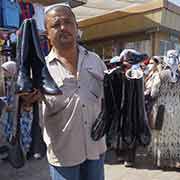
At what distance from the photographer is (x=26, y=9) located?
3787 millimetres

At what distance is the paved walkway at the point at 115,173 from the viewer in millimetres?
3027

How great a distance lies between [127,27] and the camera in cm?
750

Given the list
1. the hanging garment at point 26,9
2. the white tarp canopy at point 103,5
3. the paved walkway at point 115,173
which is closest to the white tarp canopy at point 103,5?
the white tarp canopy at point 103,5

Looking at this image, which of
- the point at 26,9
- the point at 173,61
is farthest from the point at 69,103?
the point at 26,9

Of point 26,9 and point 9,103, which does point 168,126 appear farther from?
point 26,9

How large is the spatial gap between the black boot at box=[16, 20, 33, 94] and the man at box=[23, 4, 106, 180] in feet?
0.60

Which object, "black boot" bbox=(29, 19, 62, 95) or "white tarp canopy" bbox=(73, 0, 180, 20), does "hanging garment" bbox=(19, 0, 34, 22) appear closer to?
"white tarp canopy" bbox=(73, 0, 180, 20)

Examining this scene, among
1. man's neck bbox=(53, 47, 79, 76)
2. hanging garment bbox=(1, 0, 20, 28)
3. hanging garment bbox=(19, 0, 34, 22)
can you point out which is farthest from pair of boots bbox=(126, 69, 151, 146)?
hanging garment bbox=(19, 0, 34, 22)

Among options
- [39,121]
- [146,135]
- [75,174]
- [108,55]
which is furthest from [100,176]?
[108,55]

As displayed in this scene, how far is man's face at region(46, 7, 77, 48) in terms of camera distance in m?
1.29

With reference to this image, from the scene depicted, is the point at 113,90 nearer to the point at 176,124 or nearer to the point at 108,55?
the point at 176,124

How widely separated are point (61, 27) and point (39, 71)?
266 millimetres

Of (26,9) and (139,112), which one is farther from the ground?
(26,9)

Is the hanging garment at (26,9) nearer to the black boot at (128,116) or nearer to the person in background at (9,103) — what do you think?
the person in background at (9,103)
